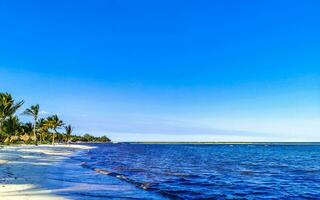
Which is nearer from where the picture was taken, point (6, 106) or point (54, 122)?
point (6, 106)

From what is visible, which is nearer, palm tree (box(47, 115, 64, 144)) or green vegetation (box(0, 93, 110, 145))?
green vegetation (box(0, 93, 110, 145))

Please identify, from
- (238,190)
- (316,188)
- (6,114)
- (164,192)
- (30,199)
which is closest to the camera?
(30,199)

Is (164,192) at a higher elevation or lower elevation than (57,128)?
lower

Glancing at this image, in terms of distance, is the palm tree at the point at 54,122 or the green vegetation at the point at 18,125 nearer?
the green vegetation at the point at 18,125

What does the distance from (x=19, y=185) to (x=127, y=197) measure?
5.95 m

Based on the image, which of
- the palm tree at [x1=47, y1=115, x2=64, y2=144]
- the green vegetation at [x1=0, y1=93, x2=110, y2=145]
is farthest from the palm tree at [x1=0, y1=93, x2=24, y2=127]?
the palm tree at [x1=47, y1=115, x2=64, y2=144]

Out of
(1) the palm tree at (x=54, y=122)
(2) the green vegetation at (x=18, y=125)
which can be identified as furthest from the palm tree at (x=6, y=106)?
(1) the palm tree at (x=54, y=122)

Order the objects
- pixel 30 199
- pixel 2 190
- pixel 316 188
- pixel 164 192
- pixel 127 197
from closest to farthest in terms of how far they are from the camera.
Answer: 1. pixel 30 199
2. pixel 2 190
3. pixel 127 197
4. pixel 164 192
5. pixel 316 188

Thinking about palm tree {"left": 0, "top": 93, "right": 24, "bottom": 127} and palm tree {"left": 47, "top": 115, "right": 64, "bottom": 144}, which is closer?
palm tree {"left": 0, "top": 93, "right": 24, "bottom": 127}

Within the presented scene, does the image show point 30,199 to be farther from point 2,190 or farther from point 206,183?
point 206,183

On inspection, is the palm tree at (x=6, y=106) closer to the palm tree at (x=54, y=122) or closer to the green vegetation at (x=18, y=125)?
the green vegetation at (x=18, y=125)

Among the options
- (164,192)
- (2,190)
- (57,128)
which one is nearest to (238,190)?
(164,192)

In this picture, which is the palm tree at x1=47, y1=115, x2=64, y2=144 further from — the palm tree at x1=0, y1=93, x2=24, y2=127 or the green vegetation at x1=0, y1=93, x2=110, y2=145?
the palm tree at x1=0, y1=93, x2=24, y2=127

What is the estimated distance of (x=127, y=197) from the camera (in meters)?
19.3
